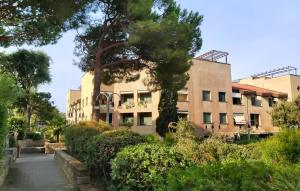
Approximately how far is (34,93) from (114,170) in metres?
36.0

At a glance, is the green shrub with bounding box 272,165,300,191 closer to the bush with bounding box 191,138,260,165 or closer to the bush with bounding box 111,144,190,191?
the bush with bounding box 111,144,190,191

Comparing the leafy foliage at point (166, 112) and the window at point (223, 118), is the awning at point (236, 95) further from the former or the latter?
the leafy foliage at point (166, 112)

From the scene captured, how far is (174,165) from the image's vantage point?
710cm

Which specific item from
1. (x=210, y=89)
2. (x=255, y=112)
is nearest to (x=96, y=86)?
(x=210, y=89)

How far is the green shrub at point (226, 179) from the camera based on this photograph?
13.4 ft

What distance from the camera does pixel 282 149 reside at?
9820 millimetres

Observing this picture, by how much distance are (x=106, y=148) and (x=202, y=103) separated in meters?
39.0

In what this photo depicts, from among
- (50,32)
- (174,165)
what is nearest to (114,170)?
(174,165)

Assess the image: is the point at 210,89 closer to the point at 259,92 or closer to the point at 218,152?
the point at 259,92


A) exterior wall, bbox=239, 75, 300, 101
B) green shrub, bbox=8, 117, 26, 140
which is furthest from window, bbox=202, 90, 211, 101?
green shrub, bbox=8, 117, 26, 140

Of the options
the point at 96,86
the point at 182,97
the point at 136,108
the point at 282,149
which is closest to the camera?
the point at 282,149

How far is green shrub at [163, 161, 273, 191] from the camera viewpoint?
408 centimetres

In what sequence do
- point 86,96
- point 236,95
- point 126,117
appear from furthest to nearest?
point 86,96 → point 236,95 → point 126,117

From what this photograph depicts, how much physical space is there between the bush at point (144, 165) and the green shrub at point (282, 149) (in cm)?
331
